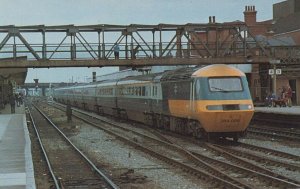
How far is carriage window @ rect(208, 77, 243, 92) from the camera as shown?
1989cm

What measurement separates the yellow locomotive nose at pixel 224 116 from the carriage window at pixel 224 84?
1.90ft

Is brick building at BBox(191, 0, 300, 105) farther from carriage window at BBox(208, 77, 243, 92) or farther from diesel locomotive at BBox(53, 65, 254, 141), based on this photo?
carriage window at BBox(208, 77, 243, 92)

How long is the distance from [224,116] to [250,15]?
Answer: 54.7 metres

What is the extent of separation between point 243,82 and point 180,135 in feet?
15.3

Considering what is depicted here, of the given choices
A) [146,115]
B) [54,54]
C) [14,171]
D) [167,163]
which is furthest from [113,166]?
[54,54]

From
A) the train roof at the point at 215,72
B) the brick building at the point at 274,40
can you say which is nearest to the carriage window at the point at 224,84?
the train roof at the point at 215,72

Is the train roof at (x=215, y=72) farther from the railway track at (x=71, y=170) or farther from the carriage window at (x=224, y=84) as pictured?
the railway track at (x=71, y=170)

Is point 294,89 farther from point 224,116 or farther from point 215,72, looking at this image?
point 224,116

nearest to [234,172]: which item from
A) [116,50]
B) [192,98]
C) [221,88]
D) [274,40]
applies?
[221,88]

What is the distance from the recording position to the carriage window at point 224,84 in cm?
1989

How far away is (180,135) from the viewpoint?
23828mm

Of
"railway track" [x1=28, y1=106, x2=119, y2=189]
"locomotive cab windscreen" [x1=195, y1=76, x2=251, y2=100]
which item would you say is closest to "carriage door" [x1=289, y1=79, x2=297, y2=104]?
"locomotive cab windscreen" [x1=195, y1=76, x2=251, y2=100]

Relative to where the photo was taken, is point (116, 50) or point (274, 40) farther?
point (274, 40)

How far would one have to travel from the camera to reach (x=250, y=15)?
72125 mm
